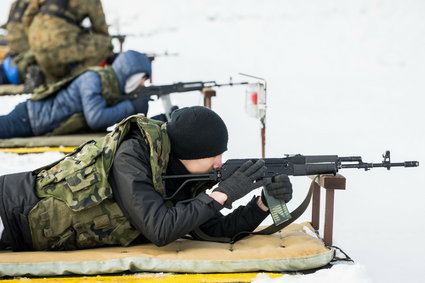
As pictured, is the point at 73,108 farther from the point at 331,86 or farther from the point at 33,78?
the point at 331,86

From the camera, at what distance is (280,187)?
248 cm

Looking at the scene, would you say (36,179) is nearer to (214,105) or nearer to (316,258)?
(316,258)

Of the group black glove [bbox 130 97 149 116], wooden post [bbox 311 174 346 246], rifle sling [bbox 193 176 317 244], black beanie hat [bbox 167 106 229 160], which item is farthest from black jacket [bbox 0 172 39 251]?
black glove [bbox 130 97 149 116]

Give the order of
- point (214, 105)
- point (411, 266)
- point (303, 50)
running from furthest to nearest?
point (303, 50) < point (214, 105) < point (411, 266)

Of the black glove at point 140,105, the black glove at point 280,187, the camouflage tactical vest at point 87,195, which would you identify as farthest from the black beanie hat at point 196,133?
the black glove at point 140,105

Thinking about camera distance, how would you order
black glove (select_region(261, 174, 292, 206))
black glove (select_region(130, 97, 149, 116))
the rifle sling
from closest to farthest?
black glove (select_region(261, 174, 292, 206)), the rifle sling, black glove (select_region(130, 97, 149, 116))

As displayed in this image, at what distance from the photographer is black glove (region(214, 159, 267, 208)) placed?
231 cm

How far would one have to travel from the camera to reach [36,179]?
8.01 feet

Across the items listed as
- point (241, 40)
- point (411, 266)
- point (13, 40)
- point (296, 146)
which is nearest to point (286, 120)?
point (296, 146)

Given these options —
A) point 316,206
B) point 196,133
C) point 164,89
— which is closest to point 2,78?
point 164,89

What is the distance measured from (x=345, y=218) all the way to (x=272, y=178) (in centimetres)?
170

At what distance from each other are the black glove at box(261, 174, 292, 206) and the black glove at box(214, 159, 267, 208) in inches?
3.8

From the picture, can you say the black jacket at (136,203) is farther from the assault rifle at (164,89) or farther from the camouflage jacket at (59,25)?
the camouflage jacket at (59,25)

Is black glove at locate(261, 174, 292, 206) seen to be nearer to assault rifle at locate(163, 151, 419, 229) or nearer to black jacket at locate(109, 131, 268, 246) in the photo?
assault rifle at locate(163, 151, 419, 229)
